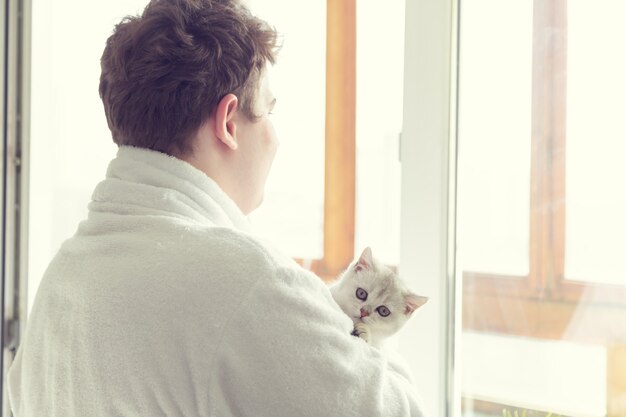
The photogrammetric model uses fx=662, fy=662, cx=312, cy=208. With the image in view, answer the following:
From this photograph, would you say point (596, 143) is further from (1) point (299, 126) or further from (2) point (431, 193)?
(1) point (299, 126)

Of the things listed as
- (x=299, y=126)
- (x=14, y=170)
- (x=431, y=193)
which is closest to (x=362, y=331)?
(x=431, y=193)

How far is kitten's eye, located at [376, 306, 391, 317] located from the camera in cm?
120

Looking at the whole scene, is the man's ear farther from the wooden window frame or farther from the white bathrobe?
the wooden window frame

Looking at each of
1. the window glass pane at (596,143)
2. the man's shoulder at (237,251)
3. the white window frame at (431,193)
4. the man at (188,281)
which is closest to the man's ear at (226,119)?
the man at (188,281)

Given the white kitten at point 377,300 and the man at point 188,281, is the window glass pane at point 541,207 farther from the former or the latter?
the man at point 188,281

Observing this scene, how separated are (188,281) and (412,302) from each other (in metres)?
0.53

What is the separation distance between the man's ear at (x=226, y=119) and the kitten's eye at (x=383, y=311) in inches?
17.4

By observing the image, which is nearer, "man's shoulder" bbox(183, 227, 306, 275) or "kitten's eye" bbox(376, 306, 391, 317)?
"man's shoulder" bbox(183, 227, 306, 275)

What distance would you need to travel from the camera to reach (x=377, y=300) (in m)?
1.20

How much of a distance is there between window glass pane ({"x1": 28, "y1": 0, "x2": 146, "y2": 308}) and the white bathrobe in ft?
3.79

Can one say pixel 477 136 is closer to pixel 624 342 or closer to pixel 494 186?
pixel 494 186

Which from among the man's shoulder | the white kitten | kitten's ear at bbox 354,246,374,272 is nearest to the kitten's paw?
the white kitten

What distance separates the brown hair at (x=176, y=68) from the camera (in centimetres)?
88

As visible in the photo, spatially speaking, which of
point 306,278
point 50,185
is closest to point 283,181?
point 50,185
